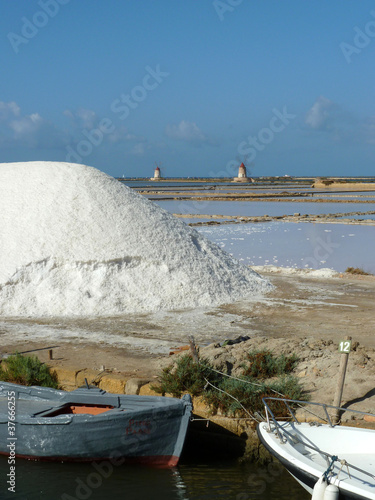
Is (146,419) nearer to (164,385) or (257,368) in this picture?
(164,385)

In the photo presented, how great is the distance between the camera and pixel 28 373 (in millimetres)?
5766

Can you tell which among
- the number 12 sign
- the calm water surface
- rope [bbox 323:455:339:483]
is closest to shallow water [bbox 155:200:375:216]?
the number 12 sign

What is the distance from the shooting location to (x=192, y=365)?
18.2ft

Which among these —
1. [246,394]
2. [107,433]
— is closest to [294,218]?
[246,394]

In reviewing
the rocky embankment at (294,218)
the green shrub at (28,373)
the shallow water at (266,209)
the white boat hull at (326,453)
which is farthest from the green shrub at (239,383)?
the shallow water at (266,209)

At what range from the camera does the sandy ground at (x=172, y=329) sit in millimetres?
6625

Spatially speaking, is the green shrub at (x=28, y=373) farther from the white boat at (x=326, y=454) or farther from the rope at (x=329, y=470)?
the rope at (x=329, y=470)

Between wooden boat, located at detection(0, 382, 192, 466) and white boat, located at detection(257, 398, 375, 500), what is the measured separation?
29.2 inches

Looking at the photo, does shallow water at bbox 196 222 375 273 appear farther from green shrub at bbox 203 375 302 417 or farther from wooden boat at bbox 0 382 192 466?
wooden boat at bbox 0 382 192 466

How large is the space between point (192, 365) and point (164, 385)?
1.11 feet

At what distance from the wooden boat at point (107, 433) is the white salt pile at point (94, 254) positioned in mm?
3971

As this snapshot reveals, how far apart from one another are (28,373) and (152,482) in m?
1.88

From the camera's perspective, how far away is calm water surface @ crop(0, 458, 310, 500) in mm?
4293

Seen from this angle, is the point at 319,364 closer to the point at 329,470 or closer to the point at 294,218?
the point at 329,470
